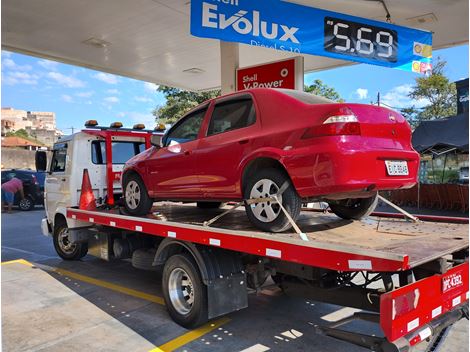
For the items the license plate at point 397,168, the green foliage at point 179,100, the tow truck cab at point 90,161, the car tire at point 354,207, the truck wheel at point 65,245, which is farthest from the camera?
the green foliage at point 179,100

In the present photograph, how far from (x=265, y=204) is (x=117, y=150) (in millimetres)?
4395

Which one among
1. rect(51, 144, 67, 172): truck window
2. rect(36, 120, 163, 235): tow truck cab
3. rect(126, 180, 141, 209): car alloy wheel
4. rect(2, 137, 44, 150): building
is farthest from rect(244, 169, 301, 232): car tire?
rect(2, 137, 44, 150): building

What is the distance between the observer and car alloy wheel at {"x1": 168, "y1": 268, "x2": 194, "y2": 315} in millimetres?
4551

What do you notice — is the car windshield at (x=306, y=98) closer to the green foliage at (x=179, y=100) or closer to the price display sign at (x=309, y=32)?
the price display sign at (x=309, y=32)

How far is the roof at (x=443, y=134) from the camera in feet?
42.1

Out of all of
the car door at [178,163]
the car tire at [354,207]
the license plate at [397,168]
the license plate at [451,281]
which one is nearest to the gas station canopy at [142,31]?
the car door at [178,163]

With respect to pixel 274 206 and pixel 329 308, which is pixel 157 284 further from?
pixel 274 206

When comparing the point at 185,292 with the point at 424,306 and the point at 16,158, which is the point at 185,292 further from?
the point at 16,158

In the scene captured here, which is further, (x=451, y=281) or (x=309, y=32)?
(x=309, y=32)

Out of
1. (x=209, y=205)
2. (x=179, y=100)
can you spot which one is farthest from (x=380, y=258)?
(x=179, y=100)

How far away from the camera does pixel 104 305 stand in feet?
17.2

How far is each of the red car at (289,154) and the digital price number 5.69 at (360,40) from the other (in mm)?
3170

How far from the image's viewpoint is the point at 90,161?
7051 mm

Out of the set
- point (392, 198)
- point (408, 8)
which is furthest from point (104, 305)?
point (392, 198)
